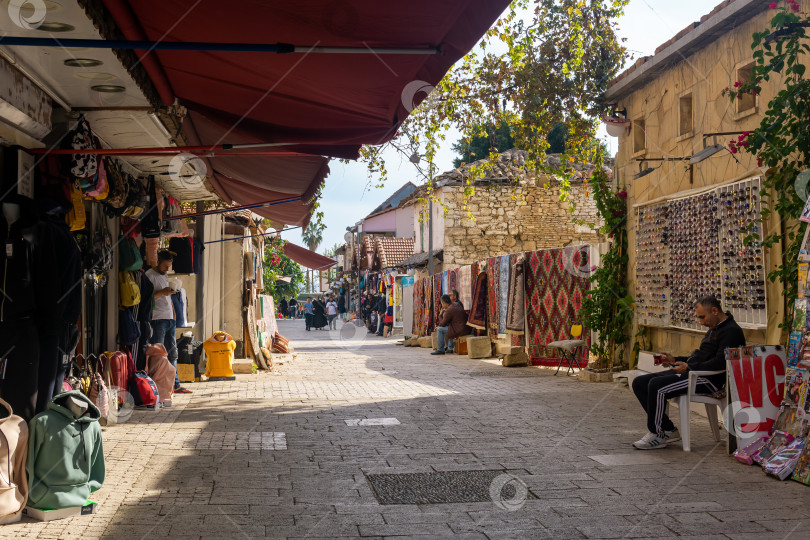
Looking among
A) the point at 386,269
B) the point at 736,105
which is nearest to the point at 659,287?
the point at 736,105

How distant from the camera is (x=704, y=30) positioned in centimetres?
942

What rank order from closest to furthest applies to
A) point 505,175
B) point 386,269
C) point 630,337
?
1. point 630,337
2. point 505,175
3. point 386,269

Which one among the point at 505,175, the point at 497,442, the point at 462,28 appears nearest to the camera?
the point at 462,28

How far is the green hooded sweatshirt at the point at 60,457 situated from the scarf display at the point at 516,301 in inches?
448

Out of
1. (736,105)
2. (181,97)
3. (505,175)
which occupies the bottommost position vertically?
(181,97)

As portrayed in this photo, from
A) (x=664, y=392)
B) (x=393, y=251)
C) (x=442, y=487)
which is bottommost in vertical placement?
(x=442, y=487)

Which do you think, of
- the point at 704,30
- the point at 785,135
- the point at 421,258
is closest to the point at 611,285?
the point at 704,30

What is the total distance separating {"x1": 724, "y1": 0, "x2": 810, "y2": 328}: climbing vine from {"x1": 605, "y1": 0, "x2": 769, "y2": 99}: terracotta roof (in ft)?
2.46

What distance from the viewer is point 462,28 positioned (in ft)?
12.5

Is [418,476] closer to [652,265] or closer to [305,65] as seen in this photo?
[305,65]

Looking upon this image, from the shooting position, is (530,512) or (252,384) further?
(252,384)

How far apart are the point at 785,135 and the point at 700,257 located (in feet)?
9.15

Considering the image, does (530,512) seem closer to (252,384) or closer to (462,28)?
(462,28)

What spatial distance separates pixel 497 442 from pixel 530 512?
2.39 meters
